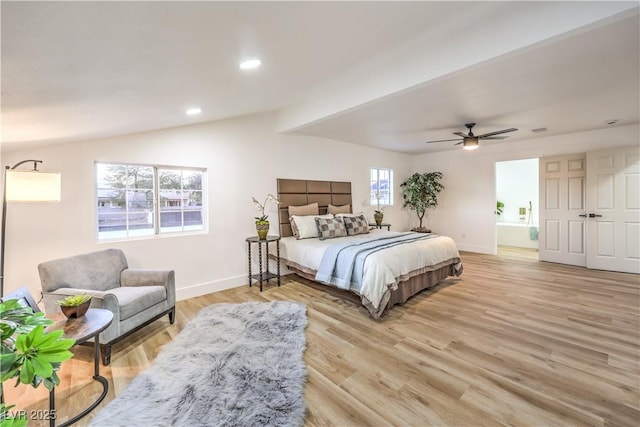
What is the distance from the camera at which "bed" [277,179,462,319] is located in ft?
9.61

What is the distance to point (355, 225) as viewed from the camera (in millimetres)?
4609

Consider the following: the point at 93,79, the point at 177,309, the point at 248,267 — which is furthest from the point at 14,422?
the point at 248,267

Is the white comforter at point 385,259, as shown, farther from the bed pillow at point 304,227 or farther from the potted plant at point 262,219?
the potted plant at point 262,219

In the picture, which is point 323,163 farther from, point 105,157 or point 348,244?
point 105,157

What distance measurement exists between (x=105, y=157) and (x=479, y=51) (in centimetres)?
386

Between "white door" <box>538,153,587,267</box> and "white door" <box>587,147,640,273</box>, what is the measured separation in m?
0.18

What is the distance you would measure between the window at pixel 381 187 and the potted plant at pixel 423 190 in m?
0.43

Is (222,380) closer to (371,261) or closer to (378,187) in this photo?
(371,261)

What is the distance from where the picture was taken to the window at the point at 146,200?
10.3ft

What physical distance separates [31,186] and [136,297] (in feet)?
3.81

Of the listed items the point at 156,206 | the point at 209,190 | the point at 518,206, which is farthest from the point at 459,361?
the point at 518,206

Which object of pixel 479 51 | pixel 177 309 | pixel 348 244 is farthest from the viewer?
pixel 348 244

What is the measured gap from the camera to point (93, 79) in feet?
5.16

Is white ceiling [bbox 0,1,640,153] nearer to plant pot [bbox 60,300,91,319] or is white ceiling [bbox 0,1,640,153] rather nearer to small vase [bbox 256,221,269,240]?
plant pot [bbox 60,300,91,319]
